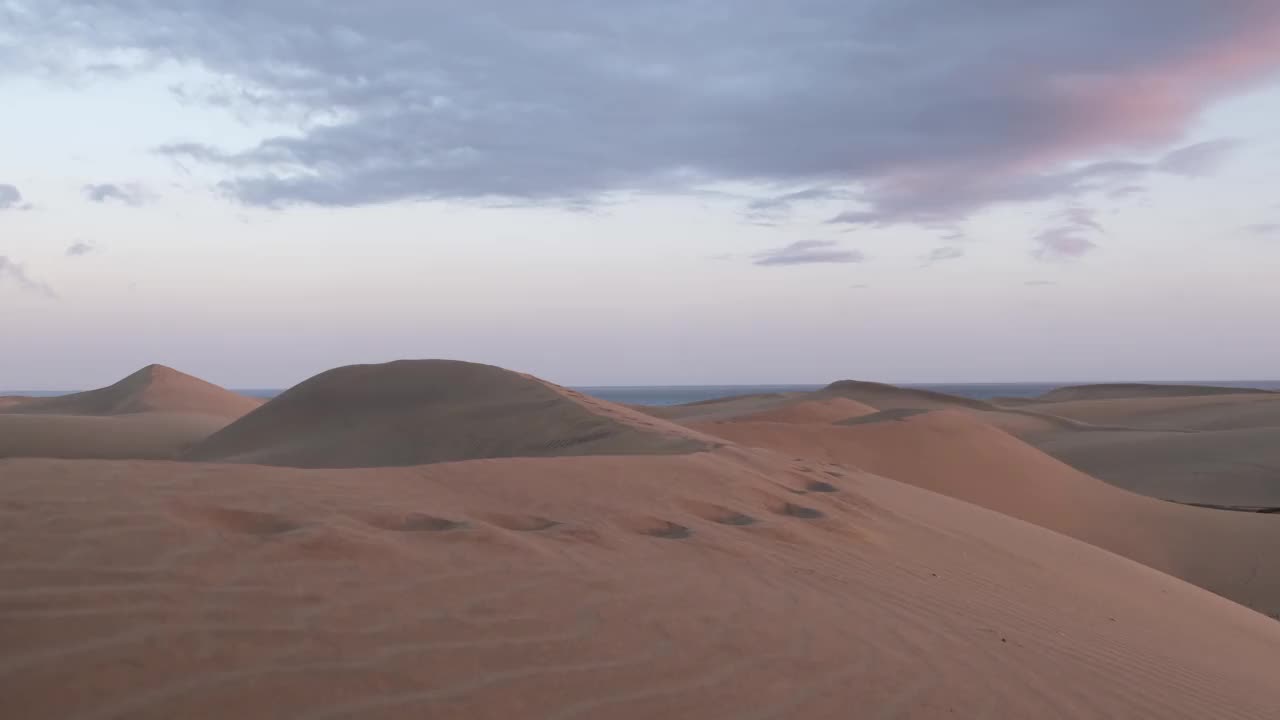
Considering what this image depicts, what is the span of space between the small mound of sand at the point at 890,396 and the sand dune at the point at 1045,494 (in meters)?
26.6

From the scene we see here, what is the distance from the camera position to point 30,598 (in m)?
3.25

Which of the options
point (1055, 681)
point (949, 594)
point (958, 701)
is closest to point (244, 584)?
point (958, 701)

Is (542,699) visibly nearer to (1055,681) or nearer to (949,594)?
(1055,681)

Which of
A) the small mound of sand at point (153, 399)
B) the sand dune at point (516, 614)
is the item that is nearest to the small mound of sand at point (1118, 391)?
the small mound of sand at point (153, 399)

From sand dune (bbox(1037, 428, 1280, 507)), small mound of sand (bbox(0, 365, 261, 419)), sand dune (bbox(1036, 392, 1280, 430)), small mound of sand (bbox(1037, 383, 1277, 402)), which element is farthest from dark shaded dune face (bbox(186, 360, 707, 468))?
small mound of sand (bbox(1037, 383, 1277, 402))

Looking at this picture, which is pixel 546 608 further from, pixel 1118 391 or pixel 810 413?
pixel 1118 391

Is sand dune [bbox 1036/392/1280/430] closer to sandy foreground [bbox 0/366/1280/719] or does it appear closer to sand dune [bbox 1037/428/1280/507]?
sand dune [bbox 1037/428/1280/507]

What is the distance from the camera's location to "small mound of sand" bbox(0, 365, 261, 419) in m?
32.2

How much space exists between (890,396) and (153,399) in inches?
1346

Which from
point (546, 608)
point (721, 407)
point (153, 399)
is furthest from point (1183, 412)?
point (546, 608)

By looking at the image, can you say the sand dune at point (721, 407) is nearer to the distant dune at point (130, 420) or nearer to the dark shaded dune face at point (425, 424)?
the distant dune at point (130, 420)

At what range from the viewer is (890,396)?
4875 centimetres

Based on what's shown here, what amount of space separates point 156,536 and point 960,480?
15062 mm

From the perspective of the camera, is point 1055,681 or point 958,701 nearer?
point 958,701
